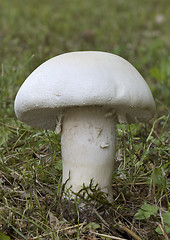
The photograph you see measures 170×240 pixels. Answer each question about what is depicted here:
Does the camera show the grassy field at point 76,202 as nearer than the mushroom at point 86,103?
No

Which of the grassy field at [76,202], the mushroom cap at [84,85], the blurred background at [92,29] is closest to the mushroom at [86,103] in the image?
the mushroom cap at [84,85]

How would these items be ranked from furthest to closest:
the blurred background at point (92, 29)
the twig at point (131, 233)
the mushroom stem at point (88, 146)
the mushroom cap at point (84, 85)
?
the blurred background at point (92, 29) → the mushroom stem at point (88, 146) → the twig at point (131, 233) → the mushroom cap at point (84, 85)

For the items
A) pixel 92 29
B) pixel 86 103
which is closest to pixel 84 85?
pixel 86 103

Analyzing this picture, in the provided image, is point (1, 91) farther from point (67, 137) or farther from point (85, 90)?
point (85, 90)

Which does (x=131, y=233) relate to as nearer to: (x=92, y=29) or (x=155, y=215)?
(x=155, y=215)

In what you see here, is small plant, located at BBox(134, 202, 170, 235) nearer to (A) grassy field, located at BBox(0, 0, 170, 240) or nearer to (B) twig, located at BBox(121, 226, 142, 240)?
(A) grassy field, located at BBox(0, 0, 170, 240)

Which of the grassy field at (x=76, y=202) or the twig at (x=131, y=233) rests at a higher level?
the grassy field at (x=76, y=202)

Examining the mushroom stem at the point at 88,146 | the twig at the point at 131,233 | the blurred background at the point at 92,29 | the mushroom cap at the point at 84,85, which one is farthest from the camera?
the blurred background at the point at 92,29

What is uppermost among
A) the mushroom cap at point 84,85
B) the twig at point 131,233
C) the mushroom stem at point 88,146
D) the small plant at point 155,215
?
the mushroom cap at point 84,85

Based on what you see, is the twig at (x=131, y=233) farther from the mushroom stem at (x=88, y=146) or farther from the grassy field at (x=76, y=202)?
the mushroom stem at (x=88, y=146)
